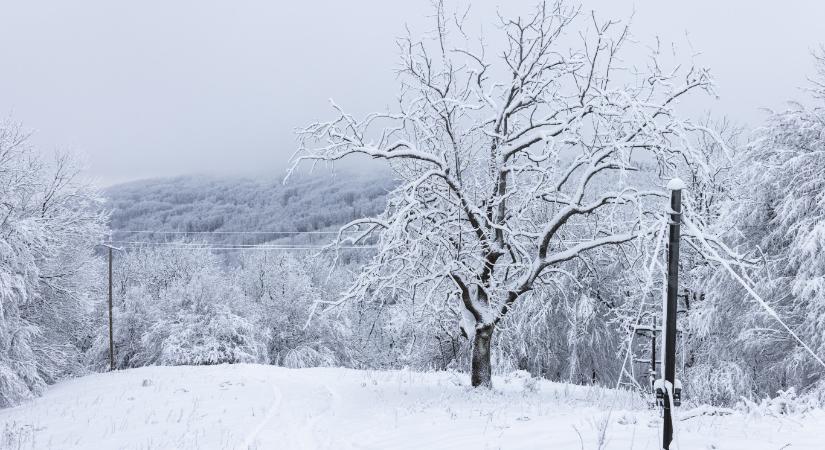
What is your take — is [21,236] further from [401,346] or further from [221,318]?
[401,346]

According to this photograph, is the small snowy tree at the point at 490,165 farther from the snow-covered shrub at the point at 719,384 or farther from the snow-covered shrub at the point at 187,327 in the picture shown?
the snow-covered shrub at the point at 187,327

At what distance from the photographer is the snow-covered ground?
20.9ft

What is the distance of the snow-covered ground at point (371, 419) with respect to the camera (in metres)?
6.36

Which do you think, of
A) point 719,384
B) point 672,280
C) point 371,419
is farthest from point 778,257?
point 672,280

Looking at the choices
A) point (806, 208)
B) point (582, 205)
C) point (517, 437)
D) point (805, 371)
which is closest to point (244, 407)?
point (517, 437)

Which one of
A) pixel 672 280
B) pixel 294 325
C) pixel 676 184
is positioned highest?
pixel 676 184

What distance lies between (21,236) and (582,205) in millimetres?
20906

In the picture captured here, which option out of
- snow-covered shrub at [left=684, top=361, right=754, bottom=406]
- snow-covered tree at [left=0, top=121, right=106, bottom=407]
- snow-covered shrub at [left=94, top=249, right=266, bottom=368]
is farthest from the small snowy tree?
snow-covered shrub at [left=94, top=249, right=266, bottom=368]

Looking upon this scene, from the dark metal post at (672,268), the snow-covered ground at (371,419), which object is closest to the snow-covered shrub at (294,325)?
the snow-covered ground at (371,419)

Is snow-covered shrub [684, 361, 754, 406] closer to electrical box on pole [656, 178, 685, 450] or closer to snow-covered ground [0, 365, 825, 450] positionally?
snow-covered ground [0, 365, 825, 450]

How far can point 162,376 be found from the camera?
19.8 m

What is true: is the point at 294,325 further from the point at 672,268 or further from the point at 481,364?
the point at 672,268

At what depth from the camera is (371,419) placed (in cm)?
976

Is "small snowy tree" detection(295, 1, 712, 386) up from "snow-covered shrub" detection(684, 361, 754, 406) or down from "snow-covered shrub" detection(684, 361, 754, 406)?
up
